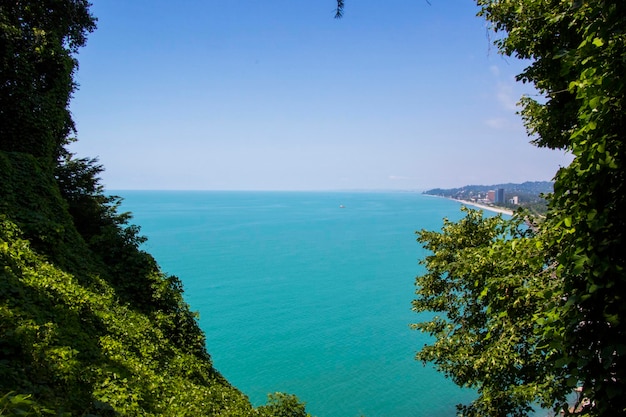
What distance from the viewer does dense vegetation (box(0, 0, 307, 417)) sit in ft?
17.2

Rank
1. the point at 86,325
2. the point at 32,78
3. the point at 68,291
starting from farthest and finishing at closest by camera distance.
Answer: the point at 32,78 → the point at 68,291 → the point at 86,325

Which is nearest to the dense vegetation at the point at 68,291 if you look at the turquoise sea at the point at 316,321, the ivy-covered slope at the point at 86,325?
the ivy-covered slope at the point at 86,325

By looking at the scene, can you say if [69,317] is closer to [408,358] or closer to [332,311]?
[408,358]

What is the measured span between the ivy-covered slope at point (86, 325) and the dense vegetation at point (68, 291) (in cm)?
3

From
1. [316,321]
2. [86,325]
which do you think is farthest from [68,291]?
[316,321]

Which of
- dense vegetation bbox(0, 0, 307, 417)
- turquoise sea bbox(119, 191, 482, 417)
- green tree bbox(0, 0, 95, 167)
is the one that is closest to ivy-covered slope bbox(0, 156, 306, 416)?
dense vegetation bbox(0, 0, 307, 417)

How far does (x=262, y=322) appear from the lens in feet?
118

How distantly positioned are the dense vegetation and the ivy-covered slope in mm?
29

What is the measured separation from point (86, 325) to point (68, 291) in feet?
2.67

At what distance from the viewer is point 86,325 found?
7441 millimetres

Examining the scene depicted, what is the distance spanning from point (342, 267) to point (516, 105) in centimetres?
5046

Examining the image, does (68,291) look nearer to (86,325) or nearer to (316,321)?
(86,325)

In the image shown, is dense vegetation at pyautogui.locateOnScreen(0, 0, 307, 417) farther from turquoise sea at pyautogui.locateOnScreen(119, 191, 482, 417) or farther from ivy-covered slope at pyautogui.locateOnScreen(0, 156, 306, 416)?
turquoise sea at pyautogui.locateOnScreen(119, 191, 482, 417)

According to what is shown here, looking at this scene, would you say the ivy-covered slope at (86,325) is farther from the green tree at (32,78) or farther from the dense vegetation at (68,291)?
the green tree at (32,78)
